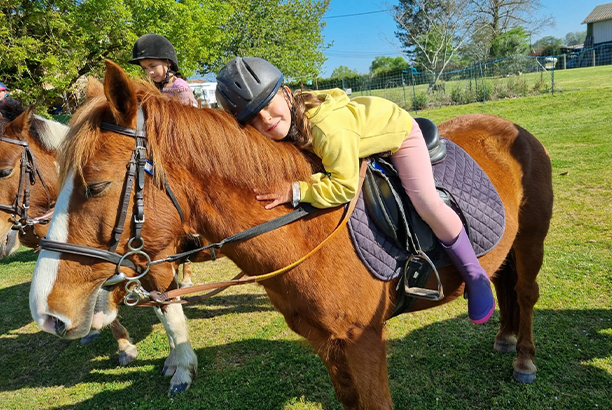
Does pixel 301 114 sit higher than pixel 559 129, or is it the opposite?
pixel 301 114

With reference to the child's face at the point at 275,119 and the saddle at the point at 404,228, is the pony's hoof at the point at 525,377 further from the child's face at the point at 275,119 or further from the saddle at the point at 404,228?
the child's face at the point at 275,119

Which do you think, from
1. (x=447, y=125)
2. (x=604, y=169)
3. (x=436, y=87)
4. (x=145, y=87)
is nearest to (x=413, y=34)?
(x=436, y=87)

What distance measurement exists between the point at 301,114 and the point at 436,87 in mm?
24818

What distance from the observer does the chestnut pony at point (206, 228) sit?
153cm

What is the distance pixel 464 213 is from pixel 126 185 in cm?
191

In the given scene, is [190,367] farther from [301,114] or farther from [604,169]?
[604,169]

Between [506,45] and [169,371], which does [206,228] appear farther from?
[506,45]

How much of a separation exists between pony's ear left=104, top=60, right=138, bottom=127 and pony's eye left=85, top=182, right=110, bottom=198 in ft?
0.89

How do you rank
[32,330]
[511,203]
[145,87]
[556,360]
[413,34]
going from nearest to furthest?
[145,87] → [511,203] → [556,360] → [32,330] → [413,34]

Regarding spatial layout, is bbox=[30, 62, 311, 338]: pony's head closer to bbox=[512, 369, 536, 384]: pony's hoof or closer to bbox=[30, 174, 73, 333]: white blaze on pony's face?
bbox=[30, 174, 73, 333]: white blaze on pony's face

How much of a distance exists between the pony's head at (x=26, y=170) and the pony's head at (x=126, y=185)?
2433 millimetres

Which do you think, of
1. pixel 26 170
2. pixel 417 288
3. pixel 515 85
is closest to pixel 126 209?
pixel 417 288

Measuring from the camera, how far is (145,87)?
5.74 feet

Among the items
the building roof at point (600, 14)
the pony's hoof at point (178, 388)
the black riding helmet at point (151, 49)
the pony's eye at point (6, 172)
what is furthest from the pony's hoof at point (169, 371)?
the building roof at point (600, 14)
